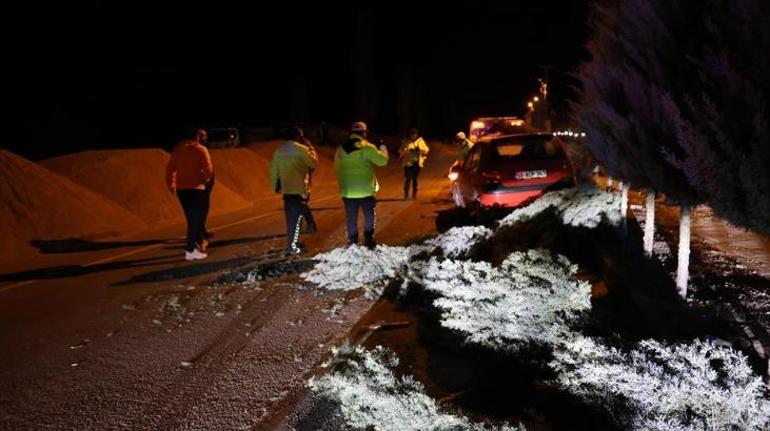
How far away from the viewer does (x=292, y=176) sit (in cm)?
890

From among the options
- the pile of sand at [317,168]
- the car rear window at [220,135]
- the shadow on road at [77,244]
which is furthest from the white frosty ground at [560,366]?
the car rear window at [220,135]

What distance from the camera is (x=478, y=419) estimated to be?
3.50 m

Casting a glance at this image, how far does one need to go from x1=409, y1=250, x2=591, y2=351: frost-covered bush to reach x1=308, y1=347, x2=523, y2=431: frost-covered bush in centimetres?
85

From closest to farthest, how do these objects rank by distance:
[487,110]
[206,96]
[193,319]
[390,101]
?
[193,319] → [206,96] → [390,101] → [487,110]

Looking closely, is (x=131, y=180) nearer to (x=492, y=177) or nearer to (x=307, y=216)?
(x=307, y=216)

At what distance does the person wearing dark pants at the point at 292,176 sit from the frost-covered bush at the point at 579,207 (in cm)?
293

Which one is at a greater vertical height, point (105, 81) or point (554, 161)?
point (105, 81)

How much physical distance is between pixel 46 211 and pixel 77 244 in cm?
164

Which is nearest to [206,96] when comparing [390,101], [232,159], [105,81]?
[105,81]

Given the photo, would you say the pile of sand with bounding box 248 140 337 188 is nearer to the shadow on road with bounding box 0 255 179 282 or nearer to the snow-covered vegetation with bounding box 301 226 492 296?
the shadow on road with bounding box 0 255 179 282

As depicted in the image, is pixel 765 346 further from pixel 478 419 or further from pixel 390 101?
pixel 390 101

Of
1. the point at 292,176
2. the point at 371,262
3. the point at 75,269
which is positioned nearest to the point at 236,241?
the point at 292,176

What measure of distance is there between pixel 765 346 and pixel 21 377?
18.0ft

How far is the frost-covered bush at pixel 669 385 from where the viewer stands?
3.09 meters
